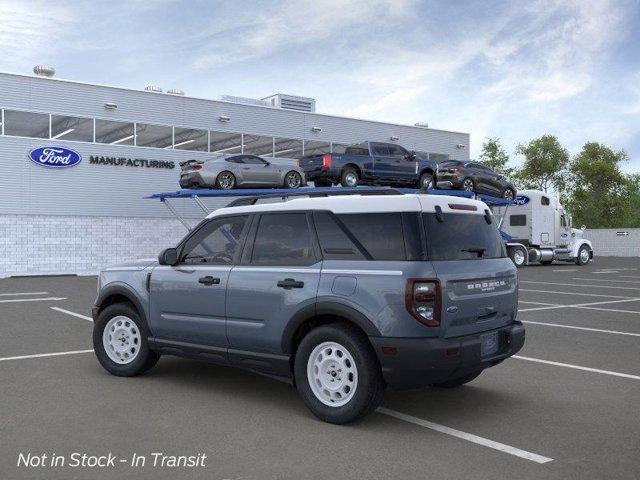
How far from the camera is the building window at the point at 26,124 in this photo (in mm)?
25750

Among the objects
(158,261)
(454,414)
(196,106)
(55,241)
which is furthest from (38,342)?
(196,106)

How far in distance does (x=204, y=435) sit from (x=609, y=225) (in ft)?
234

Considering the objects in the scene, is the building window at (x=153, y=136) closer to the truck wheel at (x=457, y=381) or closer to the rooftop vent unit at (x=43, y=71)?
the rooftop vent unit at (x=43, y=71)

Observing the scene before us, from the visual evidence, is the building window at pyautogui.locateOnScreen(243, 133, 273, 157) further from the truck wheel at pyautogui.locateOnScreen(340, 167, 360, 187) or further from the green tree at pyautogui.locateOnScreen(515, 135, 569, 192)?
the green tree at pyautogui.locateOnScreen(515, 135, 569, 192)

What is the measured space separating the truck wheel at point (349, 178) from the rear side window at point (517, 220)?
37.8 ft

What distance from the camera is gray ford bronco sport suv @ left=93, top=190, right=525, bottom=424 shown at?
505cm

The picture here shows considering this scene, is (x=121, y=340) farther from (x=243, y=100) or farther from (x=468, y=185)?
(x=243, y=100)

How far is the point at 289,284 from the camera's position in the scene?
562 centimetres

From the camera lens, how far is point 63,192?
1064 inches

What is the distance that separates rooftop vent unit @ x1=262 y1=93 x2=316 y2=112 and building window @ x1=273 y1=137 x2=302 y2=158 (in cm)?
261

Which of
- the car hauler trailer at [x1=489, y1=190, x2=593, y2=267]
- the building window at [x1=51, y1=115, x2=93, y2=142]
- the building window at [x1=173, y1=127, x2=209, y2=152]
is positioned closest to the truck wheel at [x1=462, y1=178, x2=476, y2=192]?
the car hauler trailer at [x1=489, y1=190, x2=593, y2=267]

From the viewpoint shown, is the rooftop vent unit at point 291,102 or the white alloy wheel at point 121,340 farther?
the rooftop vent unit at point 291,102

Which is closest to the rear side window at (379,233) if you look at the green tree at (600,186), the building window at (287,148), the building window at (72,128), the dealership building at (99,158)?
the dealership building at (99,158)

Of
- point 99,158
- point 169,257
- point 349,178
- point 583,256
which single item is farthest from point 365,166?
point 169,257
